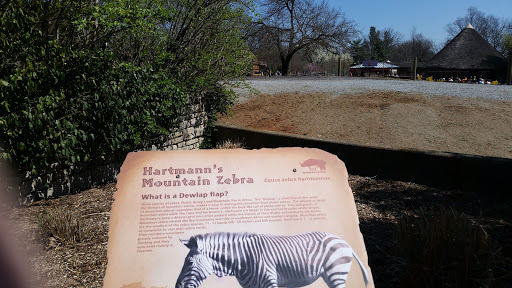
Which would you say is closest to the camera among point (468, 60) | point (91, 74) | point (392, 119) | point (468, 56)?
point (91, 74)

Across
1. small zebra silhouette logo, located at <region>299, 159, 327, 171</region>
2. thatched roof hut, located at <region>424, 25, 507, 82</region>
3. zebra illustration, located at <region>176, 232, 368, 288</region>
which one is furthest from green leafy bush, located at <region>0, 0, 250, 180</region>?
thatched roof hut, located at <region>424, 25, 507, 82</region>

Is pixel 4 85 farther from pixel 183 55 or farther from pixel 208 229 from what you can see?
pixel 183 55

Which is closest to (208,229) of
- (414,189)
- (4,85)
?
(4,85)

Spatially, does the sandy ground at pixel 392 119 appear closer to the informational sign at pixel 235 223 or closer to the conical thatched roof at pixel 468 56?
the informational sign at pixel 235 223

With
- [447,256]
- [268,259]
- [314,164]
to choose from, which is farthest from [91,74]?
[447,256]

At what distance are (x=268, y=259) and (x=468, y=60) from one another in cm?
Answer: 3350

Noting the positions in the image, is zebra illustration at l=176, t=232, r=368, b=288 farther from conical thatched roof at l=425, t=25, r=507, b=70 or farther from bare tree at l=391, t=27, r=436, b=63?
bare tree at l=391, t=27, r=436, b=63

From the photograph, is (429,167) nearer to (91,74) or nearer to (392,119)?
(392,119)

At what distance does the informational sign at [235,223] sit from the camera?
203 centimetres

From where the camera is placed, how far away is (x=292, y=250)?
2068mm

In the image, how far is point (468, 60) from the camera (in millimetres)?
31203

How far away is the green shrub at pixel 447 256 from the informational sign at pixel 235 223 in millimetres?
1055

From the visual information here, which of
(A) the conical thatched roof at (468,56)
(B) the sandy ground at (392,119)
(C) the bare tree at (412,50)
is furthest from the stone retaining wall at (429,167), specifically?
(C) the bare tree at (412,50)

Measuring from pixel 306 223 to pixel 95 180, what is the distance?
4363 millimetres
